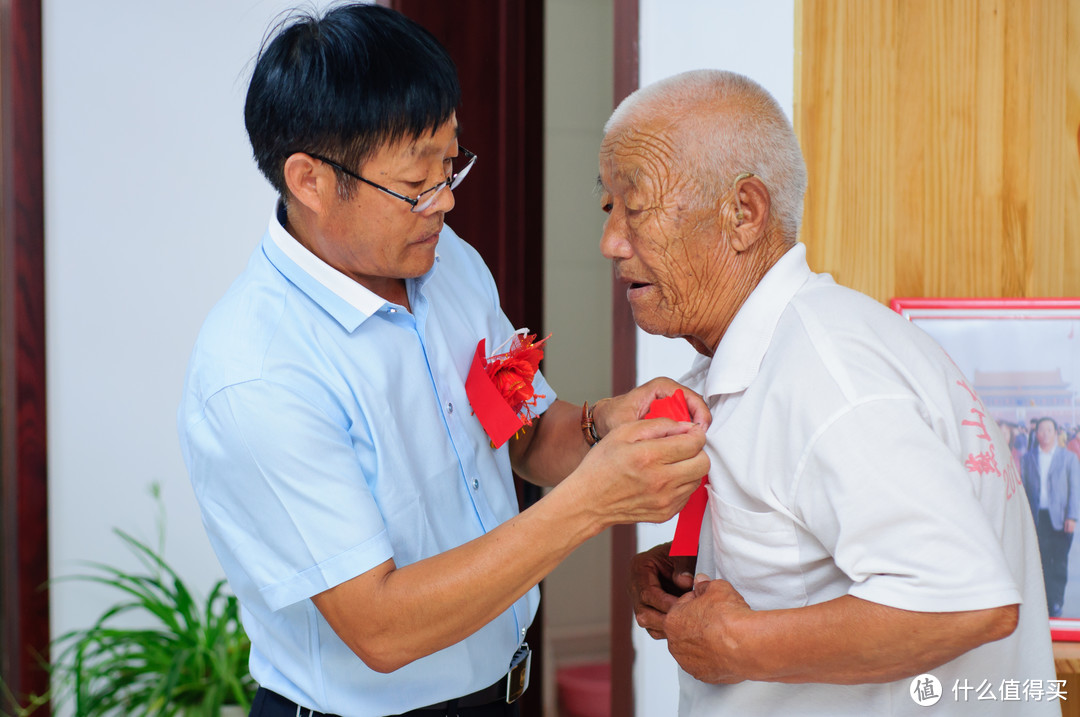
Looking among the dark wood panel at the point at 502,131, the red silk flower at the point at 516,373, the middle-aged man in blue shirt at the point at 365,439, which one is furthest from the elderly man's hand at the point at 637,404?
the dark wood panel at the point at 502,131

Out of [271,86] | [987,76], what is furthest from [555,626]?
[271,86]

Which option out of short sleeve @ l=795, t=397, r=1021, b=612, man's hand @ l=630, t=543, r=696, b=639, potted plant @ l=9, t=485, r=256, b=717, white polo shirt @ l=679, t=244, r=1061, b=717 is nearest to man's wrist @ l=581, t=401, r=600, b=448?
man's hand @ l=630, t=543, r=696, b=639

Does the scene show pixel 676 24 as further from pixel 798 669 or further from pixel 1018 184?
pixel 798 669

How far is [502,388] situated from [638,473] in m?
0.41

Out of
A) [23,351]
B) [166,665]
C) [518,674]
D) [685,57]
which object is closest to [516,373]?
[518,674]

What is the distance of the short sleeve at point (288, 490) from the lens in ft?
4.00

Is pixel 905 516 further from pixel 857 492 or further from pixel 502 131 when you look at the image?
pixel 502 131

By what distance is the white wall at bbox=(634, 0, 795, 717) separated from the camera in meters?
1.95

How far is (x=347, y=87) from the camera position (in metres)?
1.27

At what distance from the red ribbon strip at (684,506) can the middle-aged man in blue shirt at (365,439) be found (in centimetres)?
3

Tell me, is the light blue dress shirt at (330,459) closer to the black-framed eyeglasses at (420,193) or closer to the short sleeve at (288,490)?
the short sleeve at (288,490)

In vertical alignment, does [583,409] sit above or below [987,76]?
below

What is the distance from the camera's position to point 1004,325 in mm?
1828

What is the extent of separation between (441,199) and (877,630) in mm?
852
